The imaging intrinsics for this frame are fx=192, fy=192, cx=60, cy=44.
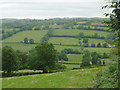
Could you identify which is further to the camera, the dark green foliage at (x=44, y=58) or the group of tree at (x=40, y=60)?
the group of tree at (x=40, y=60)

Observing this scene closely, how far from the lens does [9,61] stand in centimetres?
6006

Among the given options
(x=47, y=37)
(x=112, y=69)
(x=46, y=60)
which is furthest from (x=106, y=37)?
(x=112, y=69)

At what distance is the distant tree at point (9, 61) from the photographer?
5816 centimetres

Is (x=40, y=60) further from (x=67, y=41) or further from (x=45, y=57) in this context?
(x=67, y=41)

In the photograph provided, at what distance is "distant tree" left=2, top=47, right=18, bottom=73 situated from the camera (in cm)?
5816

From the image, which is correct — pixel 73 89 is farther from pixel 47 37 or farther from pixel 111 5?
pixel 47 37

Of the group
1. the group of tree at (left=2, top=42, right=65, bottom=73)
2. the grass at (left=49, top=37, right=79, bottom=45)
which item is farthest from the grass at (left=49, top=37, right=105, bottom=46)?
the group of tree at (left=2, top=42, right=65, bottom=73)

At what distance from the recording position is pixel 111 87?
1553cm

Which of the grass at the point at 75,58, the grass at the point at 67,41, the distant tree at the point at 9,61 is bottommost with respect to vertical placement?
the grass at the point at 75,58

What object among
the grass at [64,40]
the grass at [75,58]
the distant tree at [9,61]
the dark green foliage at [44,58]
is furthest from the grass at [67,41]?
the dark green foliage at [44,58]

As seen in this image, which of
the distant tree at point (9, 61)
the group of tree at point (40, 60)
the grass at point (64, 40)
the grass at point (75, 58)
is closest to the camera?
the group of tree at point (40, 60)

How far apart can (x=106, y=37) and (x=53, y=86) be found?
176 meters

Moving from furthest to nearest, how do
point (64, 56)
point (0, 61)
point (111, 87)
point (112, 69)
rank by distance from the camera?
1. point (64, 56)
2. point (0, 61)
3. point (112, 69)
4. point (111, 87)

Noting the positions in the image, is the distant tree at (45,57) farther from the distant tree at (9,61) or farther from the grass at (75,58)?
the grass at (75,58)
